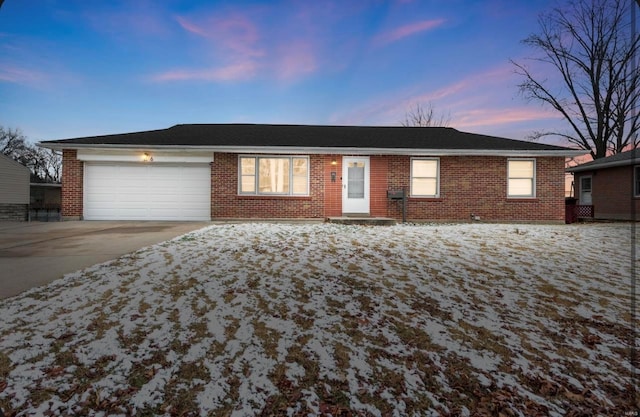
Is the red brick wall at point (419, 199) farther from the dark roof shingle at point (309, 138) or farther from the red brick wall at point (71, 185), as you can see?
the red brick wall at point (71, 185)

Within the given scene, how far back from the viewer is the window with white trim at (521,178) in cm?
1181

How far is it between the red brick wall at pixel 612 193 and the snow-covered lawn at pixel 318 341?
48.6 feet

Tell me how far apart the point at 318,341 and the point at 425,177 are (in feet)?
34.3

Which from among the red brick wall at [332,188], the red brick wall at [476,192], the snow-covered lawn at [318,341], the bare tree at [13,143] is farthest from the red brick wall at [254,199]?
the bare tree at [13,143]

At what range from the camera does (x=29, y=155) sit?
3503 cm

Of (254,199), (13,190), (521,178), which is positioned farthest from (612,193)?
(13,190)

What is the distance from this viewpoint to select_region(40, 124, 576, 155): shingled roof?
11047 mm

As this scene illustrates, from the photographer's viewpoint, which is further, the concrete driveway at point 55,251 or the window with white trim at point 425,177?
the window with white trim at point 425,177

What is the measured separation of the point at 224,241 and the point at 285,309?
405cm

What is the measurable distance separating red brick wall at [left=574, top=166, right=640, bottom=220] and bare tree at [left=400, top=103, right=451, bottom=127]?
43.3 feet

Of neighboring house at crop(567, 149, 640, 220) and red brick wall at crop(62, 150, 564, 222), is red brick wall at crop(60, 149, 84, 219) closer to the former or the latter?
red brick wall at crop(62, 150, 564, 222)

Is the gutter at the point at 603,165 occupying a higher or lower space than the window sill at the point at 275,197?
higher

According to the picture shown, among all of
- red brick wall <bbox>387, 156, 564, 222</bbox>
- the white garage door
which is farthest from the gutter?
the white garage door

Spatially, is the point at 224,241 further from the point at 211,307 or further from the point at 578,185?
the point at 578,185
